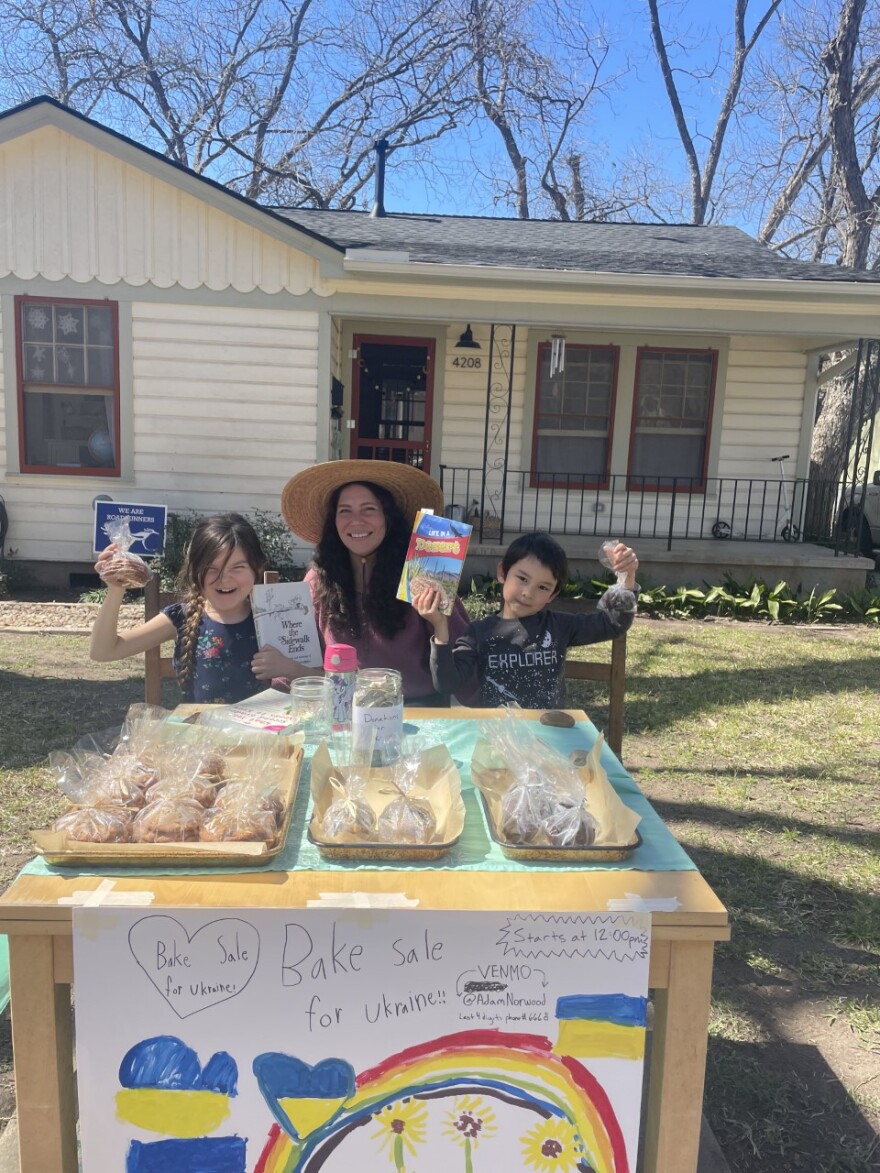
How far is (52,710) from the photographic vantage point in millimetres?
4781

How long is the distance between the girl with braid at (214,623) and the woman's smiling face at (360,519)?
11.9 inches

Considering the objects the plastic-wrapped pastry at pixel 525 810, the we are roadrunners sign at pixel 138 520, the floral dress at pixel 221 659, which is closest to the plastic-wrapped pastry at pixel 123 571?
the floral dress at pixel 221 659

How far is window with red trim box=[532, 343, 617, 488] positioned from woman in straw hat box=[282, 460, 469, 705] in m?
6.78

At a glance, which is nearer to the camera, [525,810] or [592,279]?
[525,810]

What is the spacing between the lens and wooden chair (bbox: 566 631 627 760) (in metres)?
2.81

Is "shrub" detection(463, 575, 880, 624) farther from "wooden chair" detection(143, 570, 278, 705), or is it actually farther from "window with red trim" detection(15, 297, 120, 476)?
"wooden chair" detection(143, 570, 278, 705)

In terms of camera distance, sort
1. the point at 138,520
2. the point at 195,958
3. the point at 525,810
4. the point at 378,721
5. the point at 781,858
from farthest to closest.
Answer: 1. the point at 138,520
2. the point at 781,858
3. the point at 378,721
4. the point at 525,810
5. the point at 195,958

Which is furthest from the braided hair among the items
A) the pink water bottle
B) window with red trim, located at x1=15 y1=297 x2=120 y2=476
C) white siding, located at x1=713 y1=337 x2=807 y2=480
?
white siding, located at x1=713 y1=337 x2=807 y2=480

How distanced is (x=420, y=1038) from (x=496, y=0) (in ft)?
73.8

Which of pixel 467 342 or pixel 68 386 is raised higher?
pixel 467 342

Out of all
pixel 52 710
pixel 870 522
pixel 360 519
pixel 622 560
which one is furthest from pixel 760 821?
pixel 870 522

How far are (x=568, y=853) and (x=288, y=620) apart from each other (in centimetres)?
130

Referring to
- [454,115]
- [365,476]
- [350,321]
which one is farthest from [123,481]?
[454,115]

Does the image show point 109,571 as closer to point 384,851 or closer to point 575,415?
point 384,851
